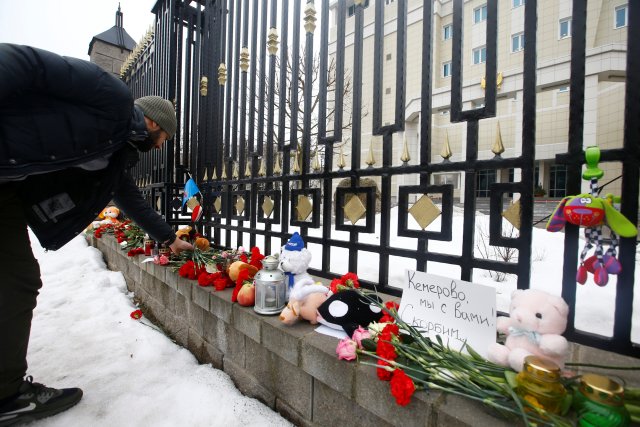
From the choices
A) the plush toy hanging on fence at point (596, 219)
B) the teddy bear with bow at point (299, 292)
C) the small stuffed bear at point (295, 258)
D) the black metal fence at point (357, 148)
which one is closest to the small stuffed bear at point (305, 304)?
the teddy bear with bow at point (299, 292)

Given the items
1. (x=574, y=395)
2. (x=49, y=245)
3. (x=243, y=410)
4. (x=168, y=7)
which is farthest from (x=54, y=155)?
(x=168, y=7)

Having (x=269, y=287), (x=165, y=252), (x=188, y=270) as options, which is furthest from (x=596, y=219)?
(x=165, y=252)

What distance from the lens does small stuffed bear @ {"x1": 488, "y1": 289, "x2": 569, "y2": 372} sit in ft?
2.63

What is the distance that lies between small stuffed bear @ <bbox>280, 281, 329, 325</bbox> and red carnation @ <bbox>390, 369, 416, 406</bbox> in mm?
548

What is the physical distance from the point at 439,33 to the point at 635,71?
20.1 meters

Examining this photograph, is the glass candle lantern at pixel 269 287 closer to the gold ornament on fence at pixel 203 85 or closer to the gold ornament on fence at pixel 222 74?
the gold ornament on fence at pixel 222 74

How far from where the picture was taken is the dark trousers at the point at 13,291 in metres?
1.47

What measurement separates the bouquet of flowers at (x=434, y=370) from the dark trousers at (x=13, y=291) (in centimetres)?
163

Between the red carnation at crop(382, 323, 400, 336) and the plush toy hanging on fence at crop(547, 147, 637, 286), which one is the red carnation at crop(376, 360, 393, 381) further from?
the plush toy hanging on fence at crop(547, 147, 637, 286)

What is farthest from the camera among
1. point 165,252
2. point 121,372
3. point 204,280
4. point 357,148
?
point 165,252

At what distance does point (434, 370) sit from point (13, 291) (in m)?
1.95

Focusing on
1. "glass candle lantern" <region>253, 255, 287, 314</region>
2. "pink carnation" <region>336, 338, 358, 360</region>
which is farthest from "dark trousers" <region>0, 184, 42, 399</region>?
"pink carnation" <region>336, 338, 358, 360</region>

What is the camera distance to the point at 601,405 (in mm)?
638

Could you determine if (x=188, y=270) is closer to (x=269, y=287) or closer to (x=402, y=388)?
(x=269, y=287)
